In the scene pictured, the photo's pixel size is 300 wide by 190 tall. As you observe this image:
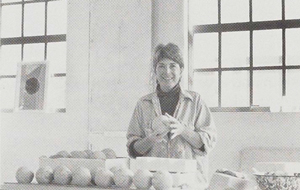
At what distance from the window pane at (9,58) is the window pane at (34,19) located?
0.25 metres

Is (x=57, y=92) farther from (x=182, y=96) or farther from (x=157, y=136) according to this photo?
(x=157, y=136)

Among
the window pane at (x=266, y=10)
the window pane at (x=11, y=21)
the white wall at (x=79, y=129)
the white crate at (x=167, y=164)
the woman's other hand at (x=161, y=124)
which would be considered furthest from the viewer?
the window pane at (x=11, y=21)

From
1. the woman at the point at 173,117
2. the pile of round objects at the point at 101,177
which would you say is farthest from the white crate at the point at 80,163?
the woman at the point at 173,117

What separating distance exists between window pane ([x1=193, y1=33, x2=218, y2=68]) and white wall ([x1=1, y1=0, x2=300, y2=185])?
1.87 feet

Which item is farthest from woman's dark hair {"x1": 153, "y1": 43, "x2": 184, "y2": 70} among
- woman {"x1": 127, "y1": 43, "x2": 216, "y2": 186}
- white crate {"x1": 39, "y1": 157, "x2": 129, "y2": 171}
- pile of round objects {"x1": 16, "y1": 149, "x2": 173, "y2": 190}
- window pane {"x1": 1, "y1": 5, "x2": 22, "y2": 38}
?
window pane {"x1": 1, "y1": 5, "x2": 22, "y2": 38}

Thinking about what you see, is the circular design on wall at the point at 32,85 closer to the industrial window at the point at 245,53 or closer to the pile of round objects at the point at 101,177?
the industrial window at the point at 245,53

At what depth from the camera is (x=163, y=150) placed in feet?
9.34

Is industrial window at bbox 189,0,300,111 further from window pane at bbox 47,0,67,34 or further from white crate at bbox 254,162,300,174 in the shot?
window pane at bbox 47,0,67,34

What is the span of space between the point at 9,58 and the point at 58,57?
0.74m

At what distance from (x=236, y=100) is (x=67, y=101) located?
6.22 feet

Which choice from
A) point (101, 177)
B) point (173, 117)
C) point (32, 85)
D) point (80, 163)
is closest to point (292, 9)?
point (173, 117)

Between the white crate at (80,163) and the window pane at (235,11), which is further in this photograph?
the window pane at (235,11)

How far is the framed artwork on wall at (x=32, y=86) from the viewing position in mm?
5863

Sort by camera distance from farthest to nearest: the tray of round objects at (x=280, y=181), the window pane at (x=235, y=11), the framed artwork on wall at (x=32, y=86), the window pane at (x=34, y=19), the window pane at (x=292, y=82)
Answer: the window pane at (x=34, y=19), the framed artwork on wall at (x=32, y=86), the window pane at (x=235, y=11), the window pane at (x=292, y=82), the tray of round objects at (x=280, y=181)
